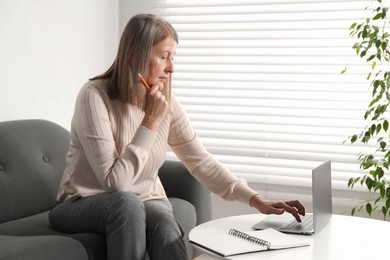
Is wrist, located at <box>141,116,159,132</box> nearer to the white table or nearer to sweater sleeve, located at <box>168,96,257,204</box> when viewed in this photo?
sweater sleeve, located at <box>168,96,257,204</box>

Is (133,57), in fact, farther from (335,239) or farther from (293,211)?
(335,239)

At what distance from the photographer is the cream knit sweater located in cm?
252

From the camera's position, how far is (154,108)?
2.64 m

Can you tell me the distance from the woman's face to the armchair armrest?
2.03ft

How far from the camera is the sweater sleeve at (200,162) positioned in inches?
109

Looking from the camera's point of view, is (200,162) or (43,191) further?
(43,191)

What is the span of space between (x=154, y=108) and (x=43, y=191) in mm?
739

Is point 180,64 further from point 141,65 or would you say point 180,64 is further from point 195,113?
point 141,65

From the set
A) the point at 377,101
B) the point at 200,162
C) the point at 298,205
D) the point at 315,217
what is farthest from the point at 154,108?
the point at 377,101

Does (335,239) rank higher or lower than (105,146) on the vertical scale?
lower

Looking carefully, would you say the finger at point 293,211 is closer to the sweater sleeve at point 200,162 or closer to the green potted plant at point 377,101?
the sweater sleeve at point 200,162

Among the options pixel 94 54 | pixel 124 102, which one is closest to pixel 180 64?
pixel 94 54

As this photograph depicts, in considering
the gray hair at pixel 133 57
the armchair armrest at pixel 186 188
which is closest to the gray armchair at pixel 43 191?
the armchair armrest at pixel 186 188

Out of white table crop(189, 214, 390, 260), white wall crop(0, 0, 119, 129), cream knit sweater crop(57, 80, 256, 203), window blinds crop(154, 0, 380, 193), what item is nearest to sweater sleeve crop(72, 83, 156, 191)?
cream knit sweater crop(57, 80, 256, 203)
